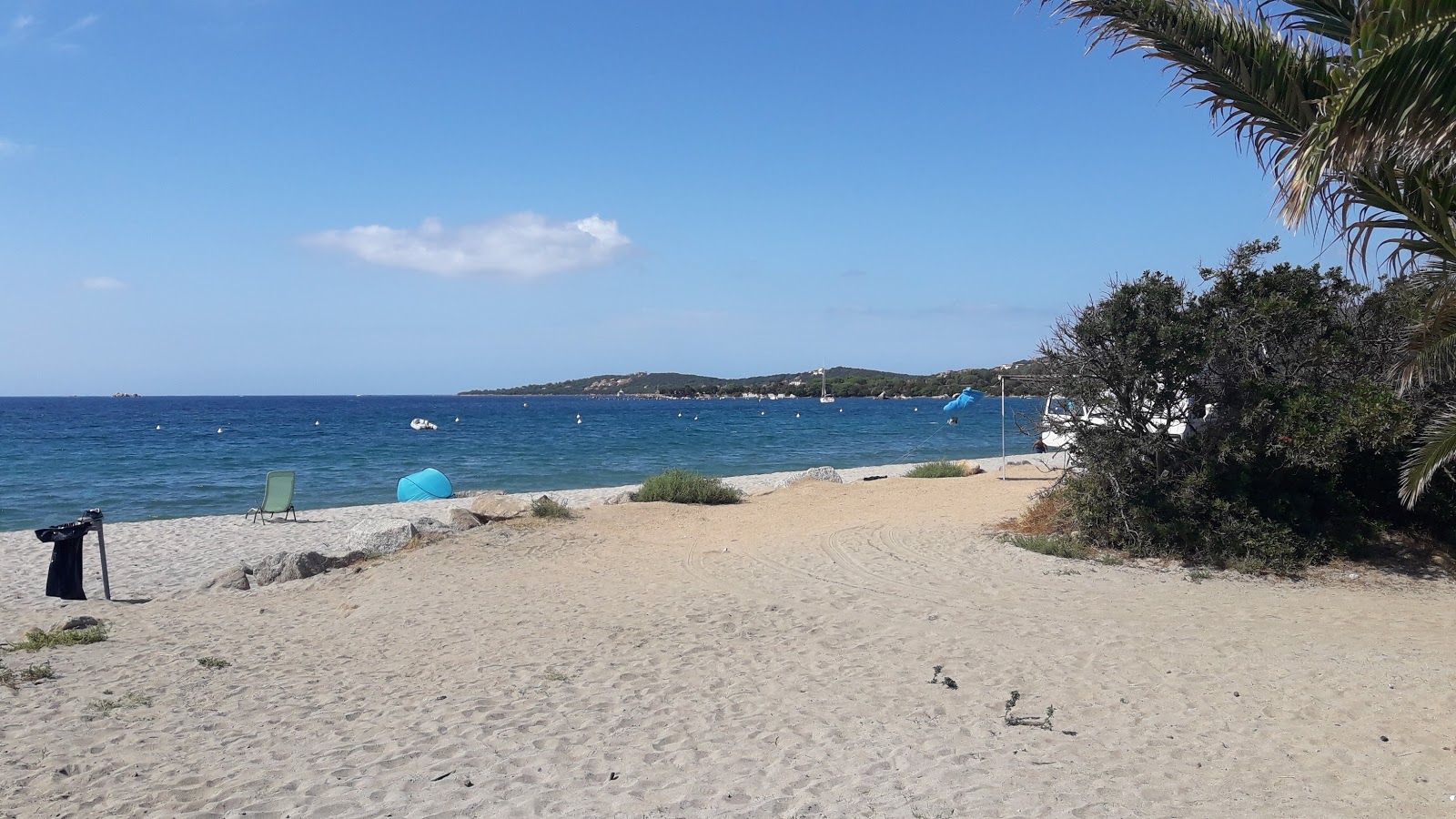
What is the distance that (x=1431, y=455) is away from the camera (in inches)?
274

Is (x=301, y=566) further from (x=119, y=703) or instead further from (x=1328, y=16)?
(x=1328, y=16)

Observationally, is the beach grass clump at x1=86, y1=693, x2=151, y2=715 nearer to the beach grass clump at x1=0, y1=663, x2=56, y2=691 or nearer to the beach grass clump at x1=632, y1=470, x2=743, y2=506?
the beach grass clump at x1=0, y1=663, x2=56, y2=691

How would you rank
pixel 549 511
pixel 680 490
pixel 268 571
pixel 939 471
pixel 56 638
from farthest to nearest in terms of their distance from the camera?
pixel 939 471
pixel 680 490
pixel 549 511
pixel 268 571
pixel 56 638

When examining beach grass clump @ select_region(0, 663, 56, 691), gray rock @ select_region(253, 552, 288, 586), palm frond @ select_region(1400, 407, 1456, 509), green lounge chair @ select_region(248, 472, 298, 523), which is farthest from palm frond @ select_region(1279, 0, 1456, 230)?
green lounge chair @ select_region(248, 472, 298, 523)

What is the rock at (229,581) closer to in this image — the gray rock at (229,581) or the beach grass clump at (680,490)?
the gray rock at (229,581)

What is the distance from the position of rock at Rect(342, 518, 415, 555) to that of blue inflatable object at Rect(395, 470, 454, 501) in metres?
8.44

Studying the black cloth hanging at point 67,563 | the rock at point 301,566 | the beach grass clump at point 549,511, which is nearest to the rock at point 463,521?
the beach grass clump at point 549,511

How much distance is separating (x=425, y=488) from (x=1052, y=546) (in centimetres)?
1528

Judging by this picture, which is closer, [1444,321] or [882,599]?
[1444,321]

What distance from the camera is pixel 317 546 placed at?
14.3 meters

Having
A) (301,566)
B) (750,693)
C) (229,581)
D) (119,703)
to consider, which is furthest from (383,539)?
(750,693)

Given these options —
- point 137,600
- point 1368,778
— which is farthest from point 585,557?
point 1368,778

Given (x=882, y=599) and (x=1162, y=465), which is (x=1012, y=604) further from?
(x=1162, y=465)

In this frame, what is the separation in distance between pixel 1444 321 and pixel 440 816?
272 inches
